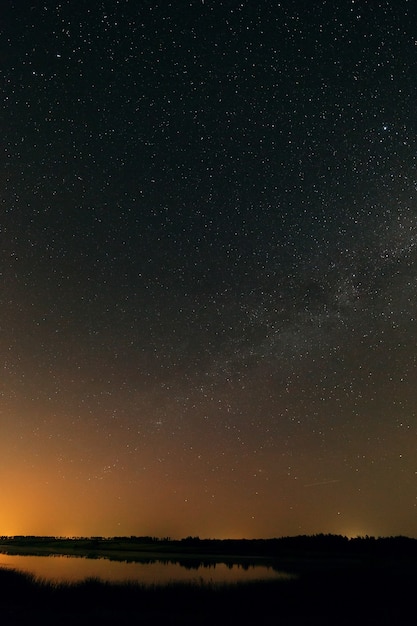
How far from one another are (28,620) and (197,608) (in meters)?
5.97

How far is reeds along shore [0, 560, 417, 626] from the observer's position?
15703mm

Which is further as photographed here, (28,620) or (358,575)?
(358,575)

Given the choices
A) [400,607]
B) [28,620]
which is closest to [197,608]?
[28,620]

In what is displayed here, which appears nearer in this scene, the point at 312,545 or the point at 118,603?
the point at 118,603

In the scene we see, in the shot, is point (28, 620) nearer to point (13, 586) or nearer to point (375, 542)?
point (13, 586)

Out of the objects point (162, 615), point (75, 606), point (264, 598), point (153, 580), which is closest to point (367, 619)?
point (264, 598)

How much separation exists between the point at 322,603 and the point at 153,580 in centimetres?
1262

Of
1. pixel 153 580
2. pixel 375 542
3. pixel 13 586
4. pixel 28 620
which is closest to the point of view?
pixel 28 620

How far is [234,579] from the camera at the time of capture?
2797cm

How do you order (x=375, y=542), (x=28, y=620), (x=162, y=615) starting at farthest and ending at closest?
(x=375, y=542) < (x=162, y=615) < (x=28, y=620)

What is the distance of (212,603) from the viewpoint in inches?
741

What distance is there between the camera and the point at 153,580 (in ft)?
91.5

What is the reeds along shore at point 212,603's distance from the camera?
1570cm

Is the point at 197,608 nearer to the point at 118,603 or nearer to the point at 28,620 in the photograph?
the point at 118,603
